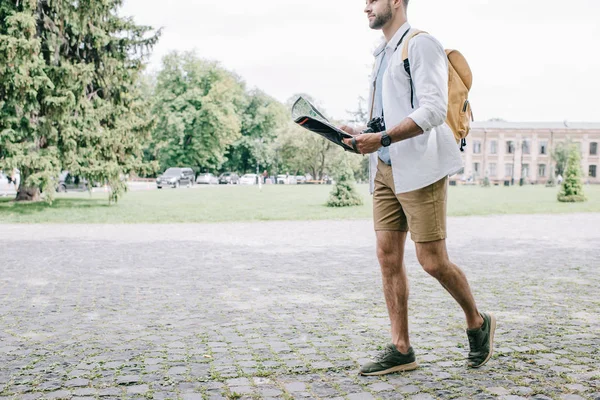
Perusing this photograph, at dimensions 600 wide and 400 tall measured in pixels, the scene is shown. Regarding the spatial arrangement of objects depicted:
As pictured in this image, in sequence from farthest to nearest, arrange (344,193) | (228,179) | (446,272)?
(228,179), (344,193), (446,272)

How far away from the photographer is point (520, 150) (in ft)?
318

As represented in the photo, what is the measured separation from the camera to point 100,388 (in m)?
3.35

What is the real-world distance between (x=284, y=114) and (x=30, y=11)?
68.7 metres

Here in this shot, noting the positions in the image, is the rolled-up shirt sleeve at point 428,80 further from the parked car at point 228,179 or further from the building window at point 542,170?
the building window at point 542,170

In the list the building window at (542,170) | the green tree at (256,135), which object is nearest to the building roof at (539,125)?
the building window at (542,170)

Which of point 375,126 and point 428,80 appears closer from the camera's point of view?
point 428,80

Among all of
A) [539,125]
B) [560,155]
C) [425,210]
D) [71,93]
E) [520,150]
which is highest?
[539,125]

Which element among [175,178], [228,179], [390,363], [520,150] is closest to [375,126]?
[390,363]

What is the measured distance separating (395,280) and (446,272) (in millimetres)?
313

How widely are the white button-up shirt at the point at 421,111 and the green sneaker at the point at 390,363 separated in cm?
96

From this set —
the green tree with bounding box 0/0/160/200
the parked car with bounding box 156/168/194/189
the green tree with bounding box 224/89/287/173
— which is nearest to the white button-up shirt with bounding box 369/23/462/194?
the green tree with bounding box 0/0/160/200

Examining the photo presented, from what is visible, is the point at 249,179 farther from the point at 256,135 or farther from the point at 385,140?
the point at 385,140

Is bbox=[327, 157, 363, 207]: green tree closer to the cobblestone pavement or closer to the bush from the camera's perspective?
the bush

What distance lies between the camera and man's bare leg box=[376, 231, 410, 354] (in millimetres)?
3598
